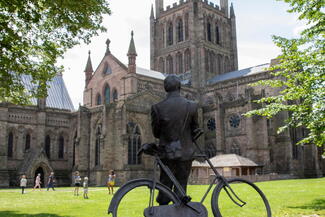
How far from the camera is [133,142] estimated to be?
118 ft

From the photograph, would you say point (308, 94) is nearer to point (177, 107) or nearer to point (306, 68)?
point (306, 68)

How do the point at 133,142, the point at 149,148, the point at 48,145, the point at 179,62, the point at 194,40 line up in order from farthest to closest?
the point at 179,62
the point at 194,40
the point at 48,145
the point at 133,142
the point at 149,148

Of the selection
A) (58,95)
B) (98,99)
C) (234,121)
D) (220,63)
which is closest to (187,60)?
(220,63)

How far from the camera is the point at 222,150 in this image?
41344 millimetres

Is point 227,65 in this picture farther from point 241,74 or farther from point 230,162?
point 230,162

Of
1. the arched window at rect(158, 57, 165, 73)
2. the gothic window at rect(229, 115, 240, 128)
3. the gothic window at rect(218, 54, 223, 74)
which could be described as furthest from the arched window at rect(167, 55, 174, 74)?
the gothic window at rect(229, 115, 240, 128)

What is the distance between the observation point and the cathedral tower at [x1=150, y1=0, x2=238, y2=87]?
58.2 meters

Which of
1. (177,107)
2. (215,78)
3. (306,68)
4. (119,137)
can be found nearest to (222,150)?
(119,137)

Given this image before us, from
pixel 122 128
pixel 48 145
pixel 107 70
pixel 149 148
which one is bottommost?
pixel 149 148

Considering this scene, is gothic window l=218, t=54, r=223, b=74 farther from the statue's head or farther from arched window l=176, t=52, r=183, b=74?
the statue's head

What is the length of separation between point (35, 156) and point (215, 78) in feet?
106

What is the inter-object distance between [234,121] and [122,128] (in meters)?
14.5

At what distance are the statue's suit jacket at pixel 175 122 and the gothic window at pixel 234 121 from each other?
36.4 m

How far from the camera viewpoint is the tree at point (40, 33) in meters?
12.4
